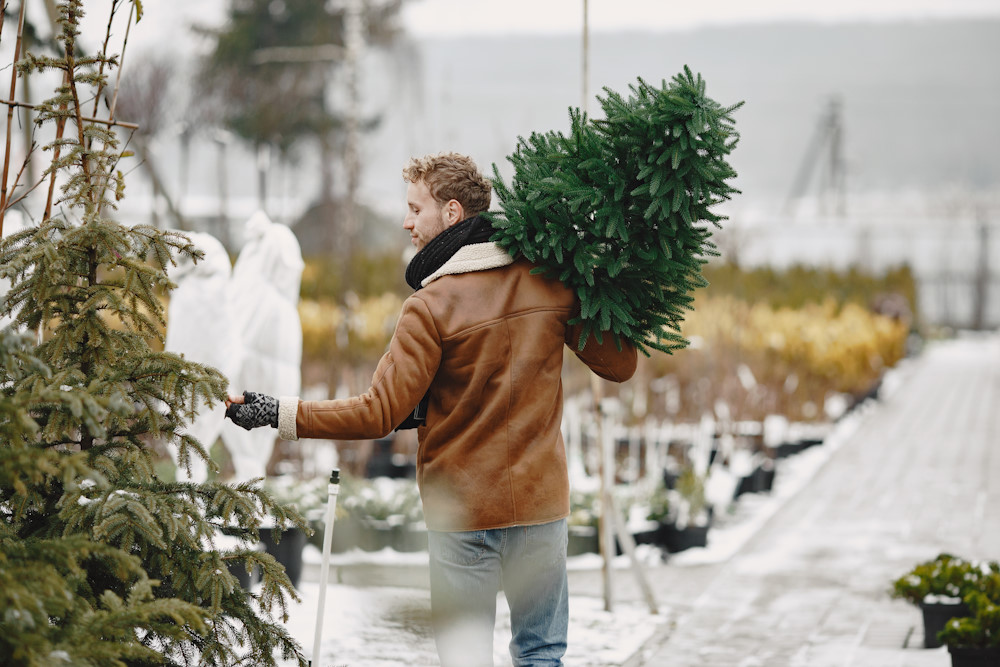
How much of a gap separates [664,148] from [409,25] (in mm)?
24484


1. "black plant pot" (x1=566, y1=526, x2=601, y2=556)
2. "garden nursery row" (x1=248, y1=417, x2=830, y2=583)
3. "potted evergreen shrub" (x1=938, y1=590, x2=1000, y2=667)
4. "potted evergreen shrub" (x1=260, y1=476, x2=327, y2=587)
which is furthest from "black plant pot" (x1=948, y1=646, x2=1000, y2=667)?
"black plant pot" (x1=566, y1=526, x2=601, y2=556)

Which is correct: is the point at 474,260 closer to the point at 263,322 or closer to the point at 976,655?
the point at 976,655

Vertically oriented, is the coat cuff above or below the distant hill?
below

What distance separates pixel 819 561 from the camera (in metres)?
6.96

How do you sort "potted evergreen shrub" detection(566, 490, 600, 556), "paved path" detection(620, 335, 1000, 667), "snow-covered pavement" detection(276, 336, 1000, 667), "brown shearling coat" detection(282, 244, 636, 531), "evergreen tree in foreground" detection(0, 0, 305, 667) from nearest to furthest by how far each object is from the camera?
"evergreen tree in foreground" detection(0, 0, 305, 667) < "brown shearling coat" detection(282, 244, 636, 531) < "snow-covered pavement" detection(276, 336, 1000, 667) < "paved path" detection(620, 335, 1000, 667) < "potted evergreen shrub" detection(566, 490, 600, 556)

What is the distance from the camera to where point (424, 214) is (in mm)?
3113

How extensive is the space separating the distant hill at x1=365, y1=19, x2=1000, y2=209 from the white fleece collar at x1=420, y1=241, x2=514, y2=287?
79.5m

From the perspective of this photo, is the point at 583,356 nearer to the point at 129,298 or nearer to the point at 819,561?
the point at 129,298

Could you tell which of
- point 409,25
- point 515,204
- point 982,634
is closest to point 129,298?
point 515,204

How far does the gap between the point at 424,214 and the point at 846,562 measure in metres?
4.67

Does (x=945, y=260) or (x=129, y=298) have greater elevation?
(x=945, y=260)

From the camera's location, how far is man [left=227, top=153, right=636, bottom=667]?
297 cm

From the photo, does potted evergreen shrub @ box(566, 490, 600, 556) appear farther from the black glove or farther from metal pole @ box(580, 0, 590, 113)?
the black glove

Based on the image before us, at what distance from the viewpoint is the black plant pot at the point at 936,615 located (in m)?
4.80
